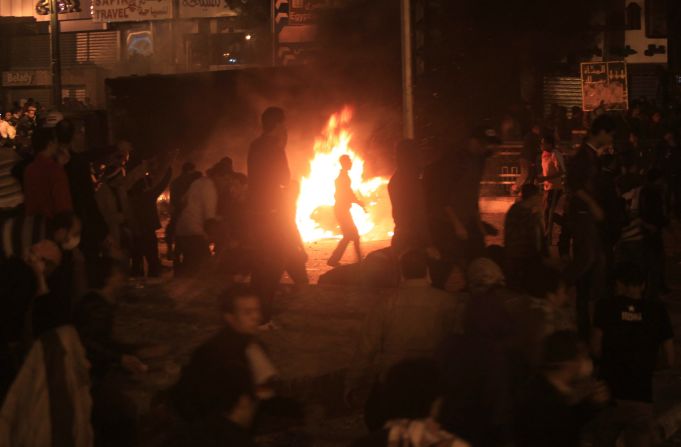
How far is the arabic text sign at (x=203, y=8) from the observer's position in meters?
43.1

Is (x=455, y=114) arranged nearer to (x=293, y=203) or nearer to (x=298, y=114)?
(x=298, y=114)

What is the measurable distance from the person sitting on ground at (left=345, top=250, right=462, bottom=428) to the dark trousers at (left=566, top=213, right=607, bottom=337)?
2.71 metres

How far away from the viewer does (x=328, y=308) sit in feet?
30.9

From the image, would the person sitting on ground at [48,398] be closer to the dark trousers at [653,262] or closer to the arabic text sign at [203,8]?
the dark trousers at [653,262]

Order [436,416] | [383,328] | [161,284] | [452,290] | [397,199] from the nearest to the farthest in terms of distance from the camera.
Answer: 1. [436,416]
2. [383,328]
3. [452,290]
4. [397,199]
5. [161,284]

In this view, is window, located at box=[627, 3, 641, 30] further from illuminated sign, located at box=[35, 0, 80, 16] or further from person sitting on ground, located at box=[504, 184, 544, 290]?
illuminated sign, located at box=[35, 0, 80, 16]

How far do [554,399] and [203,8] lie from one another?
131 ft

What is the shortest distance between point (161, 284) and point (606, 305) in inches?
207

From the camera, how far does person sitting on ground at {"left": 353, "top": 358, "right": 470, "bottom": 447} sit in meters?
3.82

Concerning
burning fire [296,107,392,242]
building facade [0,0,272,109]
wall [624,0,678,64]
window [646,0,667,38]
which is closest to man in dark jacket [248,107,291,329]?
burning fire [296,107,392,242]

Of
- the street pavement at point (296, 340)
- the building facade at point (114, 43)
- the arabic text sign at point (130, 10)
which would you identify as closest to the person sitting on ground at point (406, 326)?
the street pavement at point (296, 340)

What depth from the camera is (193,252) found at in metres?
10.4

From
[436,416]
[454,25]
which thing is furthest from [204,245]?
[454,25]

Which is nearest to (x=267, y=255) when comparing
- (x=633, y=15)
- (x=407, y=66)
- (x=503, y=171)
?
(x=407, y=66)
